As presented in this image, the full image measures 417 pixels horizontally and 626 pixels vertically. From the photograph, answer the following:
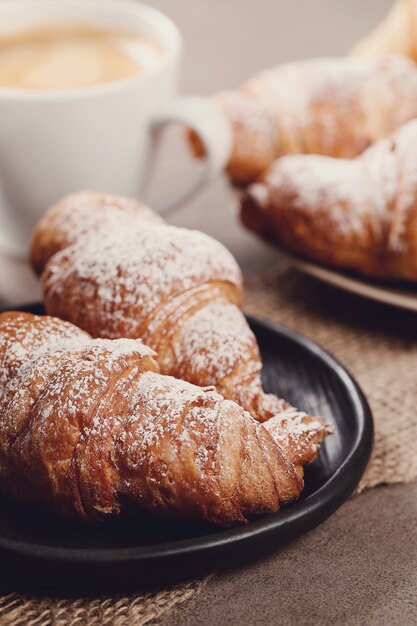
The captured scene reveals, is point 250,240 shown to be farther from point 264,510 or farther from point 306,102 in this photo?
point 264,510

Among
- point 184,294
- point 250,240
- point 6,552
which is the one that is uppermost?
point 184,294

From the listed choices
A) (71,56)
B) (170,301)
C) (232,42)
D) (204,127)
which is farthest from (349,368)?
(232,42)

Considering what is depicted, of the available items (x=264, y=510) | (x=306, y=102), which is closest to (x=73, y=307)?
(x=264, y=510)

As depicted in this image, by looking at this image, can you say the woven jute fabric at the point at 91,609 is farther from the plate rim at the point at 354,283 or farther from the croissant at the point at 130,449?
the plate rim at the point at 354,283

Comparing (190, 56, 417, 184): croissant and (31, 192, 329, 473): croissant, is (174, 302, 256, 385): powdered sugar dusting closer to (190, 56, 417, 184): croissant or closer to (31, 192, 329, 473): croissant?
(31, 192, 329, 473): croissant

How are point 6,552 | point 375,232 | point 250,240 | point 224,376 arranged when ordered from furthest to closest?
point 250,240 → point 375,232 → point 224,376 → point 6,552

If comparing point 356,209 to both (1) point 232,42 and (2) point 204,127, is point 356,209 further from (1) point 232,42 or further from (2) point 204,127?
(1) point 232,42

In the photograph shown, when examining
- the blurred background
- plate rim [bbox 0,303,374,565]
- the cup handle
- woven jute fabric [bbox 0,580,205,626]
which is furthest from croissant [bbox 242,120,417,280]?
woven jute fabric [bbox 0,580,205,626]
